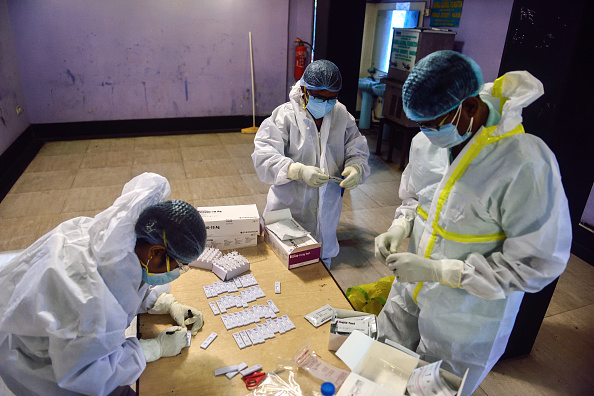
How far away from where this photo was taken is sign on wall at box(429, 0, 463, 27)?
15.9 ft

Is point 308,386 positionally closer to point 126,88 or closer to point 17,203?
point 17,203

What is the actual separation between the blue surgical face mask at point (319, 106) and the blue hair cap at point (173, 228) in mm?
1214

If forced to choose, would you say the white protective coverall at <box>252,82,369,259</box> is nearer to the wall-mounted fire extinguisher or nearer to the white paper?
the white paper

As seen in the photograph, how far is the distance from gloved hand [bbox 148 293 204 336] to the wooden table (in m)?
0.03

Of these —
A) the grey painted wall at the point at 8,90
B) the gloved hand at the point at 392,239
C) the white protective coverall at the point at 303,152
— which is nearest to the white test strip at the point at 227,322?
the gloved hand at the point at 392,239

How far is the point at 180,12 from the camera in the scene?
551 cm

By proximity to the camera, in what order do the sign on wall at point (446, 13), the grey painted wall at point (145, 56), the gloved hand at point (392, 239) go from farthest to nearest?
the grey painted wall at point (145, 56) → the sign on wall at point (446, 13) → the gloved hand at point (392, 239)

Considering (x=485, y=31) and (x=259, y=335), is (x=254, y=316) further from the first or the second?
(x=485, y=31)

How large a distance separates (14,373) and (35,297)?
28cm

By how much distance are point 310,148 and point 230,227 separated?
75 centimetres

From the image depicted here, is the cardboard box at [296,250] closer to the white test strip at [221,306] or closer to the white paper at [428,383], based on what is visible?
the white test strip at [221,306]

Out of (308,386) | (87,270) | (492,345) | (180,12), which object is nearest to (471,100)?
(492,345)

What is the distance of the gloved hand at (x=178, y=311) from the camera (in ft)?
4.96

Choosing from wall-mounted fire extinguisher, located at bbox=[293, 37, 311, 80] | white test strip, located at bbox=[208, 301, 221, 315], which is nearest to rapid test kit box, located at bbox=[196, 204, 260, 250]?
white test strip, located at bbox=[208, 301, 221, 315]
